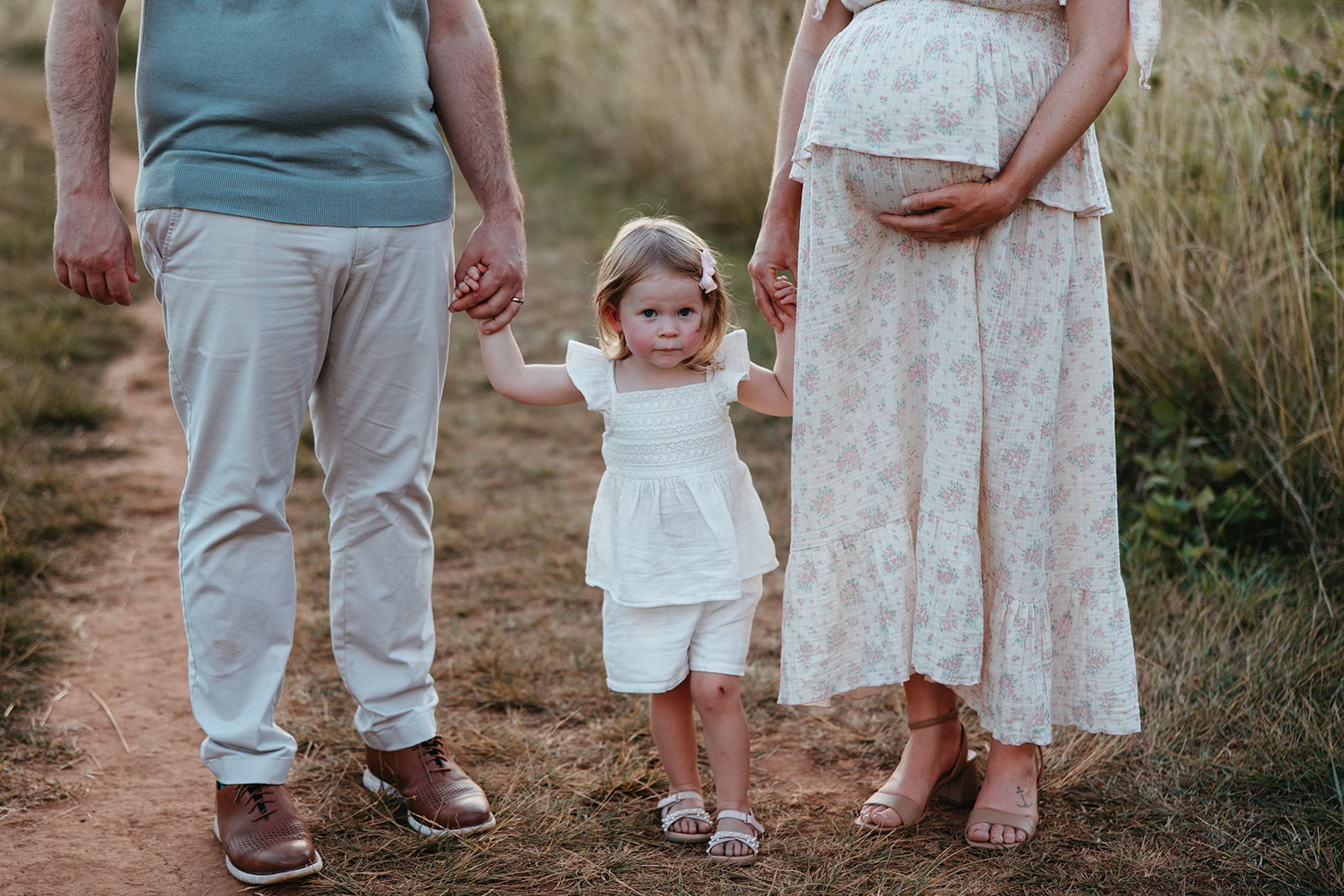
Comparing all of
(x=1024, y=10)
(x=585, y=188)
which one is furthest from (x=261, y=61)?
(x=585, y=188)

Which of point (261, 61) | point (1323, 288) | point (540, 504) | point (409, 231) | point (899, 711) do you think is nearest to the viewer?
point (261, 61)

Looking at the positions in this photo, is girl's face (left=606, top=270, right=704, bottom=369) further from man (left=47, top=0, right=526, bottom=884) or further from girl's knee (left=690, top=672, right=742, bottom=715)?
girl's knee (left=690, top=672, right=742, bottom=715)

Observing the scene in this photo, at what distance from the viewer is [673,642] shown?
2299 mm

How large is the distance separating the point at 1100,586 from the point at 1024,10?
3.50ft

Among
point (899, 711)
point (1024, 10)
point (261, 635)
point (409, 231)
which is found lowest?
point (899, 711)

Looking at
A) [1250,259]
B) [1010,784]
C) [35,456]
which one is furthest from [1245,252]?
[35,456]

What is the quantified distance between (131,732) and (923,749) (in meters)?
1.88

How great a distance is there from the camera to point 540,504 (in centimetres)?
437

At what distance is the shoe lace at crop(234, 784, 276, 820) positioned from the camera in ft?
7.40

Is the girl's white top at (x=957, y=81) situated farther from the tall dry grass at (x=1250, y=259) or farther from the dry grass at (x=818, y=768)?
the tall dry grass at (x=1250, y=259)

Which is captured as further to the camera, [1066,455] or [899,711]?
[899,711]

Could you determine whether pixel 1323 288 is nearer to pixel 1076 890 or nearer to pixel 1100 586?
pixel 1100 586

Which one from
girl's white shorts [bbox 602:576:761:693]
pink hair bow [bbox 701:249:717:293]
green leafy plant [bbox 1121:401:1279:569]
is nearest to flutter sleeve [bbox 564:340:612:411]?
pink hair bow [bbox 701:249:717:293]

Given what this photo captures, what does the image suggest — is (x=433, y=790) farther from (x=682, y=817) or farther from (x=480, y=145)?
(x=480, y=145)
